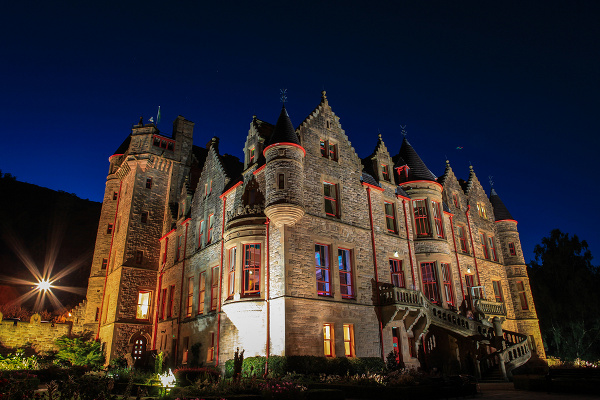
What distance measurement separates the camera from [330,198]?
23.1m

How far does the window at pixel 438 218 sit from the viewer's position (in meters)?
27.7

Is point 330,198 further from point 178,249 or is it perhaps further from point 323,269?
point 178,249

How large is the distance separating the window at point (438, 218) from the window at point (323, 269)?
943cm

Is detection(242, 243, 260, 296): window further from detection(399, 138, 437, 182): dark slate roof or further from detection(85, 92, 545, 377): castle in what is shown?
detection(399, 138, 437, 182): dark slate roof

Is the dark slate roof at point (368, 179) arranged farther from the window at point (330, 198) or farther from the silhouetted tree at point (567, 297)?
the silhouetted tree at point (567, 297)

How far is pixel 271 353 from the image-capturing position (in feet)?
61.1

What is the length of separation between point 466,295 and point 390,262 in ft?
27.2

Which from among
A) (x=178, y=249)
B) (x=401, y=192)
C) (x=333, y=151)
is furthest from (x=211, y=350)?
(x=401, y=192)

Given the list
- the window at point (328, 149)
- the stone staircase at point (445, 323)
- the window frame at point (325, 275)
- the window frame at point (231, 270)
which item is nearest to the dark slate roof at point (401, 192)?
the window at point (328, 149)

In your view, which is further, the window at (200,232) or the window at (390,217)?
the window at (200,232)

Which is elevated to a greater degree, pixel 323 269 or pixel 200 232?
pixel 200 232

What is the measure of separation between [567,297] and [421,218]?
79.6 ft

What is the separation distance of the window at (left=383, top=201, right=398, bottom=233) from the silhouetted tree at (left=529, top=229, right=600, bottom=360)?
23.6 meters

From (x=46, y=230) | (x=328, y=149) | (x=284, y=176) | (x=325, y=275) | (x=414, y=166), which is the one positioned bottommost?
(x=325, y=275)
